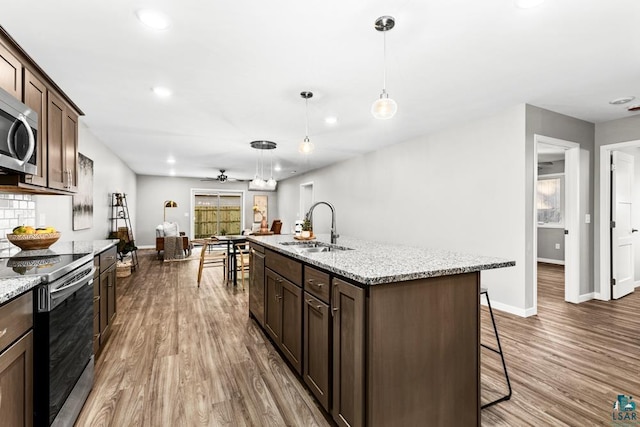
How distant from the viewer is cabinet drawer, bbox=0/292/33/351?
119 centimetres

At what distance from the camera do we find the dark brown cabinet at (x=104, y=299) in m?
2.48

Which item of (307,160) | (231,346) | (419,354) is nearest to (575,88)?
(419,354)

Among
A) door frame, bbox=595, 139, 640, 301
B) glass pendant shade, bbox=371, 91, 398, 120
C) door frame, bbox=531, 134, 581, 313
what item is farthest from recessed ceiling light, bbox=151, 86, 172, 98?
door frame, bbox=595, 139, 640, 301

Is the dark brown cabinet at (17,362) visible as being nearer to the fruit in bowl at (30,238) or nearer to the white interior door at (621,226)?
the fruit in bowl at (30,238)

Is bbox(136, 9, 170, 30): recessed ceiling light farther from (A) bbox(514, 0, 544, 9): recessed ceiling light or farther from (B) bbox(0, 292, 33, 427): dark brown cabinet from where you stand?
(A) bbox(514, 0, 544, 9): recessed ceiling light

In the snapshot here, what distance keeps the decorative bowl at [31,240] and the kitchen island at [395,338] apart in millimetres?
1810

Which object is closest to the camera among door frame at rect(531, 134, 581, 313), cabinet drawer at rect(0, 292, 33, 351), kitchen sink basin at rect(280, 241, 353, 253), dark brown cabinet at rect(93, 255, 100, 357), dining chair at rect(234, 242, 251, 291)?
cabinet drawer at rect(0, 292, 33, 351)

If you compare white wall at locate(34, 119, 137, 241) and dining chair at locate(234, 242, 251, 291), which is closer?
white wall at locate(34, 119, 137, 241)

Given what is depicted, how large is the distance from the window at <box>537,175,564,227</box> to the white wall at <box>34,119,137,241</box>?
8990mm

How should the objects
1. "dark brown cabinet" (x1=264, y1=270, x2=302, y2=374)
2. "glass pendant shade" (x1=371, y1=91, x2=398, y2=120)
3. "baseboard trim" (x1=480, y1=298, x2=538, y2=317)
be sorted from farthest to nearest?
"baseboard trim" (x1=480, y1=298, x2=538, y2=317)
"dark brown cabinet" (x1=264, y1=270, x2=302, y2=374)
"glass pendant shade" (x1=371, y1=91, x2=398, y2=120)

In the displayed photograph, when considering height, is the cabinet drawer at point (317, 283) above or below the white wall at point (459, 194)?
below

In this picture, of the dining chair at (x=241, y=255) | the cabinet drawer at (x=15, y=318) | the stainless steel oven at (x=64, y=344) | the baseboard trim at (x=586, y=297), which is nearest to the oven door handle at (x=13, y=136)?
the stainless steel oven at (x=64, y=344)

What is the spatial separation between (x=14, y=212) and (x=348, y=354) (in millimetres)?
2889

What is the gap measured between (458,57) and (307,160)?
5205 mm
